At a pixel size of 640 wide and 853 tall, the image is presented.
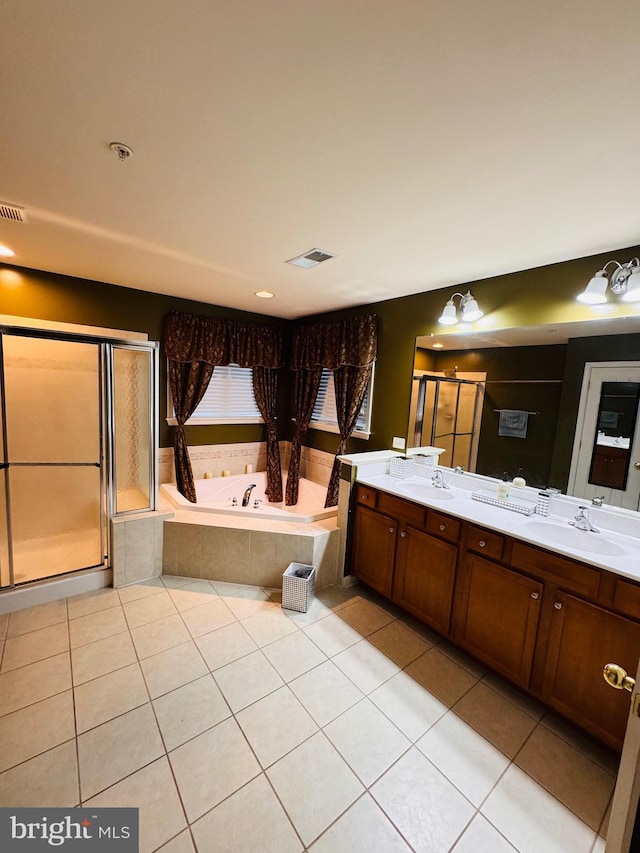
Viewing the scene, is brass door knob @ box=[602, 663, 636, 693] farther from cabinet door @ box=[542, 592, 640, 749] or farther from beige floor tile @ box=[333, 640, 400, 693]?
beige floor tile @ box=[333, 640, 400, 693]

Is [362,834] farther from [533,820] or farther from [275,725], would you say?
[533,820]

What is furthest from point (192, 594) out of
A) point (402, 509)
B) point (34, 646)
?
point (402, 509)

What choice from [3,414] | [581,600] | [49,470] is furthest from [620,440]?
[49,470]

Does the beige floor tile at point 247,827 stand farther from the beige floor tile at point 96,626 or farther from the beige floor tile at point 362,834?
the beige floor tile at point 96,626

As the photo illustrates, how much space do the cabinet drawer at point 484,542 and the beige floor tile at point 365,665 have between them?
85 centimetres

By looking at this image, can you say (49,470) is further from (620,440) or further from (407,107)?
(620,440)

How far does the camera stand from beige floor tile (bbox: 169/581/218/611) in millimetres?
2502

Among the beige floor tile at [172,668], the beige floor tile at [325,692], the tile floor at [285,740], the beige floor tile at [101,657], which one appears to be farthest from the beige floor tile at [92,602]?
the beige floor tile at [325,692]

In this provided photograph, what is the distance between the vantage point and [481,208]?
157cm

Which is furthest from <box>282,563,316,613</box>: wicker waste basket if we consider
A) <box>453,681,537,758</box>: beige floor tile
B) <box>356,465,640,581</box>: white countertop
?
<box>453,681,537,758</box>: beige floor tile

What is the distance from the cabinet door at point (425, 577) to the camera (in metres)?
2.13

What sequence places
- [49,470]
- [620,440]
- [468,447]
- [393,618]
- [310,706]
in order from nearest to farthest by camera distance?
[310,706], [620,440], [393,618], [468,447], [49,470]

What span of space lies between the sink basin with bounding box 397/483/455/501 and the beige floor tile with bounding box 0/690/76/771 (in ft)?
7.15

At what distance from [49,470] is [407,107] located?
3592mm
